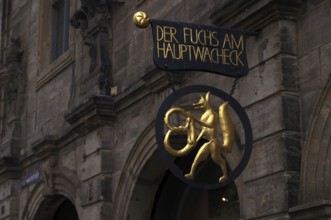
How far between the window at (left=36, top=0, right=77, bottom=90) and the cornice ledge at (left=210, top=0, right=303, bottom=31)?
20.3 ft

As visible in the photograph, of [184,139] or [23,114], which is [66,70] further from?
[184,139]

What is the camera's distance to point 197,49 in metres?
8.15

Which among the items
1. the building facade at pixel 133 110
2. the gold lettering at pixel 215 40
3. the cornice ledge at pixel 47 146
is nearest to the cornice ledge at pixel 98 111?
the building facade at pixel 133 110

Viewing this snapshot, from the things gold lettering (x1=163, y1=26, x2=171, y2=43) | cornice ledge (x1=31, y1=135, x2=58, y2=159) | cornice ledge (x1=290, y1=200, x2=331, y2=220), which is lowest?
cornice ledge (x1=290, y1=200, x2=331, y2=220)

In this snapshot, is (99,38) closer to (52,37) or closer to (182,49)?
(52,37)

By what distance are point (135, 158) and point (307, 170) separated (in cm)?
412

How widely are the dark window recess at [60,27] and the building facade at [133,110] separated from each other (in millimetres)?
32

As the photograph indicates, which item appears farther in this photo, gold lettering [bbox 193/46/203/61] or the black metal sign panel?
gold lettering [bbox 193/46/203/61]

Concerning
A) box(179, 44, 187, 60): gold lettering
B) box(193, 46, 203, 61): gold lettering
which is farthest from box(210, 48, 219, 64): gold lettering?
box(179, 44, 187, 60): gold lettering

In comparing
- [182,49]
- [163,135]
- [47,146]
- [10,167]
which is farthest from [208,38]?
[10,167]

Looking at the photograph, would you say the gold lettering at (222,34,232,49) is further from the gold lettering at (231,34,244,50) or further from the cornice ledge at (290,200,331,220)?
the cornice ledge at (290,200,331,220)

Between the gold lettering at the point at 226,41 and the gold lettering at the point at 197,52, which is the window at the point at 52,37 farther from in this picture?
the gold lettering at the point at 197,52

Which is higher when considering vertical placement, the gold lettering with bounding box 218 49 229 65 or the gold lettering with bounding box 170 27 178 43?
the gold lettering with bounding box 170 27 178 43

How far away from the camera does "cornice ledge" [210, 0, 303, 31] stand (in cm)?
833
